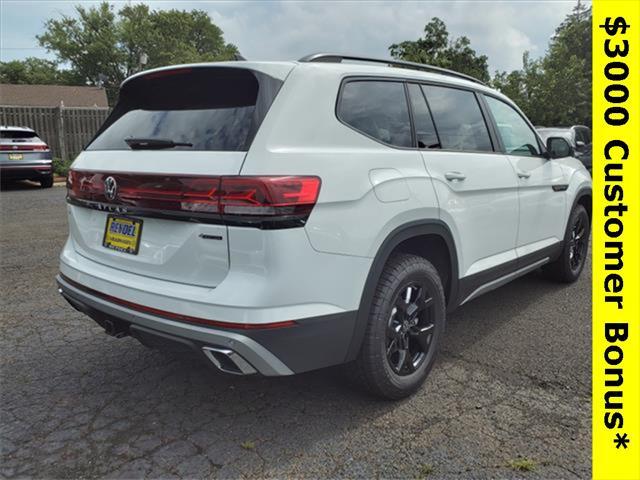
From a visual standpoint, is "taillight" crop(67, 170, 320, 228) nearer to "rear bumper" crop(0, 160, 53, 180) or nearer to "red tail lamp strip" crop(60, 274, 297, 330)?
"red tail lamp strip" crop(60, 274, 297, 330)

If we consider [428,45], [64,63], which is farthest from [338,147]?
[64,63]

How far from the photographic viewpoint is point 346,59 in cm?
290

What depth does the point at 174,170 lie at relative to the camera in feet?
7.71

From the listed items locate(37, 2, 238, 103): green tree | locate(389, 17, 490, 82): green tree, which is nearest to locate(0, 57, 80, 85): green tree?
locate(37, 2, 238, 103): green tree

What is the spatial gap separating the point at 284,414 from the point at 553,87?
92.0ft

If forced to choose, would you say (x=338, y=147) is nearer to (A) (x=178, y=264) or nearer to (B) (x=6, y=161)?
(A) (x=178, y=264)

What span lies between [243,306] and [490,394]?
1.69 meters

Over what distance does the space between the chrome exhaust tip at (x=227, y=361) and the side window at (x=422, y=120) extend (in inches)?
63.8

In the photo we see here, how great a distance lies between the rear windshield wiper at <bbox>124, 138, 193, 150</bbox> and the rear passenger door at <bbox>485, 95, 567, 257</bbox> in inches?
101

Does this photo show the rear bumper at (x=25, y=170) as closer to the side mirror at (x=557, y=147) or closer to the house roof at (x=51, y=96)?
the side mirror at (x=557, y=147)

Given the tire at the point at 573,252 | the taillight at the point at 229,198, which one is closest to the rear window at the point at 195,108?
the taillight at the point at 229,198

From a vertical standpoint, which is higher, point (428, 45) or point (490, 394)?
point (428, 45)

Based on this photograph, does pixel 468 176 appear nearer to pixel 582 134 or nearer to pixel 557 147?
pixel 557 147

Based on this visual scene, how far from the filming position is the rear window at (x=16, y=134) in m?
11.8
